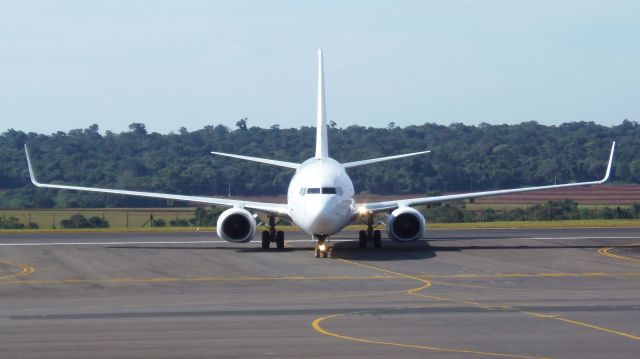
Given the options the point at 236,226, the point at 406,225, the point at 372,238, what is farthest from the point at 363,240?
the point at 236,226

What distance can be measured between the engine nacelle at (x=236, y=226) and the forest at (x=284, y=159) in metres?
52.3

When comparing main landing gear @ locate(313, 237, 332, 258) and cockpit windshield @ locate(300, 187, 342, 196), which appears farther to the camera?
main landing gear @ locate(313, 237, 332, 258)

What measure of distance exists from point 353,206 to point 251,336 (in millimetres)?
22524

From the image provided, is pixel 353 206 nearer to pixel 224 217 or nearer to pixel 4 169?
pixel 224 217

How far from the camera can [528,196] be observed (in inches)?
3767

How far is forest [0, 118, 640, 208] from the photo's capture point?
113 meters

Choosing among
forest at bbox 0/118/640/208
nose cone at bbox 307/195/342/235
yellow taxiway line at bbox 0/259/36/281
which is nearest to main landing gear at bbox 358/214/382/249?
nose cone at bbox 307/195/342/235

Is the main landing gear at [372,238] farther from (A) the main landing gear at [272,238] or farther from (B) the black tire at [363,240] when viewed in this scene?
(A) the main landing gear at [272,238]

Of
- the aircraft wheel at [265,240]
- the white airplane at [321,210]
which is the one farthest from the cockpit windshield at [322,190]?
the aircraft wheel at [265,240]

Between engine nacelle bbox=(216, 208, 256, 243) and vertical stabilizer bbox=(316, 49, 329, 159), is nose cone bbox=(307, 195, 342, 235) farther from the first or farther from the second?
vertical stabilizer bbox=(316, 49, 329, 159)

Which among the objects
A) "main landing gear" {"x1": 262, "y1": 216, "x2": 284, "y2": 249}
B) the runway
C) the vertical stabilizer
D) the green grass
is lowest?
the runway

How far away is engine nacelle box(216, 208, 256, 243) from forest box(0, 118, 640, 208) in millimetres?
52349

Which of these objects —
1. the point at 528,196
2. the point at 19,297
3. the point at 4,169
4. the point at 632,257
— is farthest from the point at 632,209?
the point at 4,169

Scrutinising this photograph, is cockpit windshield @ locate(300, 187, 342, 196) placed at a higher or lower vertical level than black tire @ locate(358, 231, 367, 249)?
higher
